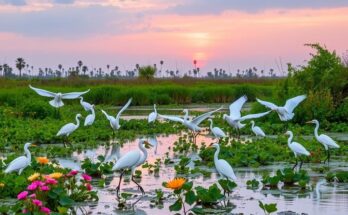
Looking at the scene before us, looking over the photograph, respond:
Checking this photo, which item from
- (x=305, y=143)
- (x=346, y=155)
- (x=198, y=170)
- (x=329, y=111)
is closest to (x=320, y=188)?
(x=198, y=170)

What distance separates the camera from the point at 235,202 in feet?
30.9

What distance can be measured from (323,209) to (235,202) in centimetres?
119

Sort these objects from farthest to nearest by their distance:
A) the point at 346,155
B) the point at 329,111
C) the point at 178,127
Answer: the point at 178,127
the point at 329,111
the point at 346,155

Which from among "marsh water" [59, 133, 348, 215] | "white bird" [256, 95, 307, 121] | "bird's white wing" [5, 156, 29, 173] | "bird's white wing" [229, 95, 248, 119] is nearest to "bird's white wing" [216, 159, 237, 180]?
"marsh water" [59, 133, 348, 215]

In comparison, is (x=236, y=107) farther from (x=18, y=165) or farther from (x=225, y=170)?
(x=18, y=165)

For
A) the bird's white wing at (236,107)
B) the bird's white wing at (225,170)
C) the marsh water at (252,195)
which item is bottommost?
the marsh water at (252,195)

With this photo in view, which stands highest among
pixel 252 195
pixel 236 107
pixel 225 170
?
pixel 236 107

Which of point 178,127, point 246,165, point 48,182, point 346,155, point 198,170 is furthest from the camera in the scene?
Result: point 178,127

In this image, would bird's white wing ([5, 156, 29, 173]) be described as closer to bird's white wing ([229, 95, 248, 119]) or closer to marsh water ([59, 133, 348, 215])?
marsh water ([59, 133, 348, 215])

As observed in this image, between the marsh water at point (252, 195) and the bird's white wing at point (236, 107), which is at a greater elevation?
the bird's white wing at point (236, 107)

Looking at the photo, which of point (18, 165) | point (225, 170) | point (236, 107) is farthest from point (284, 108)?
point (18, 165)

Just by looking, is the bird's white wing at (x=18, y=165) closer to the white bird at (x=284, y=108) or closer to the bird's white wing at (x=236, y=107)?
the white bird at (x=284, y=108)

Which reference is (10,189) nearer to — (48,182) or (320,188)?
(48,182)

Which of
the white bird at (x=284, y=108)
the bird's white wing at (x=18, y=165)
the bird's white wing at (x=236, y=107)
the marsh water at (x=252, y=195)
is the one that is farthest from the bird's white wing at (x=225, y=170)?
the bird's white wing at (x=236, y=107)
